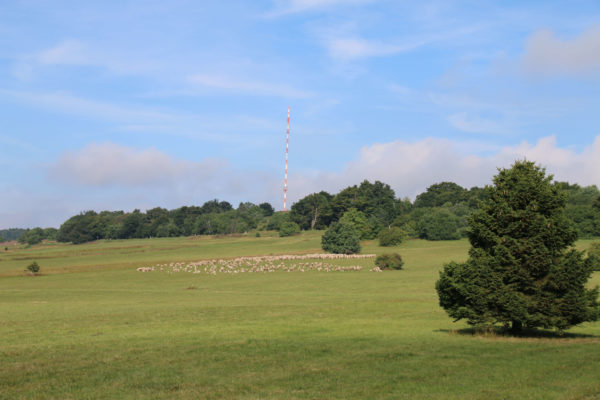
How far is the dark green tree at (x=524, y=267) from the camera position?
2203 cm

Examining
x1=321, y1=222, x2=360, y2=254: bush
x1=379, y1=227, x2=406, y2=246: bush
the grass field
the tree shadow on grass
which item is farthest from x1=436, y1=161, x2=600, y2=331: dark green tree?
x1=379, y1=227, x2=406, y2=246: bush

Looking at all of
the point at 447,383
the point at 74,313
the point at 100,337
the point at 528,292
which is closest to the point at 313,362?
the point at 447,383

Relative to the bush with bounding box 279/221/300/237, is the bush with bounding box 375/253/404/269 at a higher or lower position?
lower

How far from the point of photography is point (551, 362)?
1694 cm

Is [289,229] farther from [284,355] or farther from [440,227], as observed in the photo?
[284,355]

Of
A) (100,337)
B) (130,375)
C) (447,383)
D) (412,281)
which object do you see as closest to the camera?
(447,383)

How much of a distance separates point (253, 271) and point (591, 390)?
3043 inches

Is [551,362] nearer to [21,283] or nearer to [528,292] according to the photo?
[528,292]

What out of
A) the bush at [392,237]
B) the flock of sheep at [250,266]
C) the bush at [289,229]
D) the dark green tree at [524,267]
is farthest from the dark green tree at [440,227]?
the dark green tree at [524,267]

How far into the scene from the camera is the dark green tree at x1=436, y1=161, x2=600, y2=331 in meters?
22.0

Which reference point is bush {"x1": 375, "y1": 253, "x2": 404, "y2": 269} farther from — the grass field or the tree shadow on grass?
the tree shadow on grass

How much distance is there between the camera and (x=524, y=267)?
22672 millimetres

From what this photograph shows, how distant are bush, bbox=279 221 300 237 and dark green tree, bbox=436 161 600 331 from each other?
171m

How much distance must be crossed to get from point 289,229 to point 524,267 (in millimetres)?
173179
